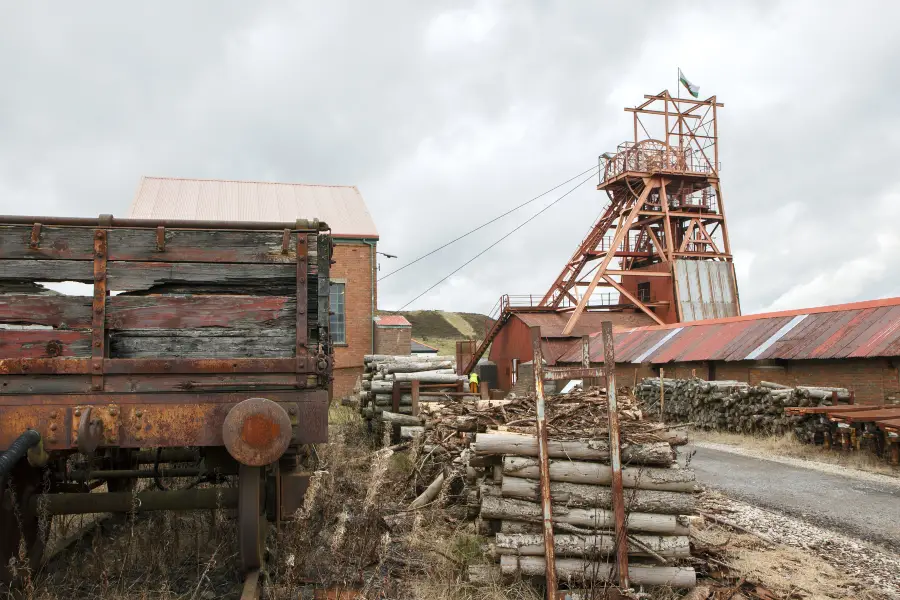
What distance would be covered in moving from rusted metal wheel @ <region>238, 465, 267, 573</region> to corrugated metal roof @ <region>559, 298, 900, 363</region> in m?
15.0

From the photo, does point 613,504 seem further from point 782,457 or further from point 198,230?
point 782,457

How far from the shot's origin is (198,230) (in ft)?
15.1

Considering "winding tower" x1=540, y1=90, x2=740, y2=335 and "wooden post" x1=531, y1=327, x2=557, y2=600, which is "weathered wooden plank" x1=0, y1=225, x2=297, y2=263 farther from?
"winding tower" x1=540, y1=90, x2=740, y2=335

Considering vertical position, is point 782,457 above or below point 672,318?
below

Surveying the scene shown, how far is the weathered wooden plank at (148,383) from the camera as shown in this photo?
14.0ft

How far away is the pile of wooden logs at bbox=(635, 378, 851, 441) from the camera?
15.6m

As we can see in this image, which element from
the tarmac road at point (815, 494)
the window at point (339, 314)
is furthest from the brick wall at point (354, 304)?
the tarmac road at point (815, 494)

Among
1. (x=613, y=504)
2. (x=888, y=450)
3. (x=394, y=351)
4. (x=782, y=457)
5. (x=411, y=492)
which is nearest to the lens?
(x=613, y=504)

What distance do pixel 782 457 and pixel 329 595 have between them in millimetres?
11792

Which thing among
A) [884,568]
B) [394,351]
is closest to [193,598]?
[884,568]

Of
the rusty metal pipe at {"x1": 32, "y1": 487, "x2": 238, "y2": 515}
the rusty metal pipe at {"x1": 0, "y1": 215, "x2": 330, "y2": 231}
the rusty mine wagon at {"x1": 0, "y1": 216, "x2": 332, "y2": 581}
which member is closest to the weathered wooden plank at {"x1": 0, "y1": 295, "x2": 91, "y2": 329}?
the rusty mine wagon at {"x1": 0, "y1": 216, "x2": 332, "y2": 581}

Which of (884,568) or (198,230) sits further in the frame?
(884,568)

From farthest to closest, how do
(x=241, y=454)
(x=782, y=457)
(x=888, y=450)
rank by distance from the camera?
1. (x=782, y=457)
2. (x=888, y=450)
3. (x=241, y=454)

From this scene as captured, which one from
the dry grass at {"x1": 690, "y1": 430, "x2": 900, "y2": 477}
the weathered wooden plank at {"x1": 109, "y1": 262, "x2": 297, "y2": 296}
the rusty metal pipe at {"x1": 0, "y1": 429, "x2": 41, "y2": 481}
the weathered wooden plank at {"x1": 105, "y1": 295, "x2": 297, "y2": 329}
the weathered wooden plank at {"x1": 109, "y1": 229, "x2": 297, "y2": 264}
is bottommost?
the dry grass at {"x1": 690, "y1": 430, "x2": 900, "y2": 477}
